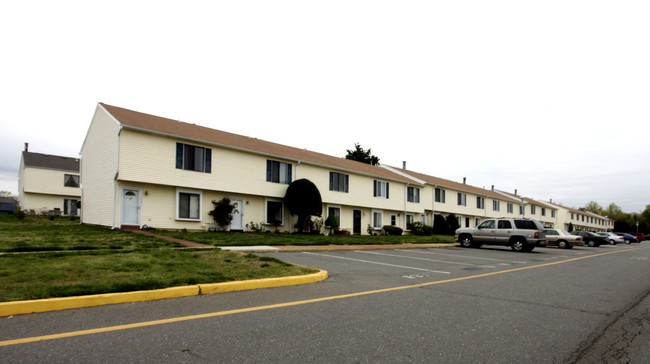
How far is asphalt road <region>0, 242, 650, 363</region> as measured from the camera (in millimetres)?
3994

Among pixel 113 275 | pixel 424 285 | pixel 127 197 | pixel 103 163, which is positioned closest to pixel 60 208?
pixel 103 163

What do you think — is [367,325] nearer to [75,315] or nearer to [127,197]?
[75,315]

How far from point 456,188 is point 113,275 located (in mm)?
42984

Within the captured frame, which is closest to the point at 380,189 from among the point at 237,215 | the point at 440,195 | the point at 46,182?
the point at 440,195

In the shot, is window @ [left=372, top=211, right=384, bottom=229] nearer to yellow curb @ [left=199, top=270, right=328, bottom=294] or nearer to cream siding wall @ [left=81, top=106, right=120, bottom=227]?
Result: cream siding wall @ [left=81, top=106, right=120, bottom=227]

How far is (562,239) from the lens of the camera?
30.3 m

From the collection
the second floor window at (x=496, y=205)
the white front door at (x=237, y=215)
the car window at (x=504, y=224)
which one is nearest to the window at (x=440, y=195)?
the second floor window at (x=496, y=205)

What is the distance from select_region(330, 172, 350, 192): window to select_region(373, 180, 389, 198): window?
3.78 metres

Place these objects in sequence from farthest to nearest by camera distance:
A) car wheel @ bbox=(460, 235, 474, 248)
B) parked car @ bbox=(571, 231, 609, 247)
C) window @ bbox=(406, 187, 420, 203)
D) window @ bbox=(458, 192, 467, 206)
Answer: window @ bbox=(458, 192, 467, 206), window @ bbox=(406, 187, 420, 203), parked car @ bbox=(571, 231, 609, 247), car wheel @ bbox=(460, 235, 474, 248)

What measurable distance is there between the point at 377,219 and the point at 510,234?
14.3m

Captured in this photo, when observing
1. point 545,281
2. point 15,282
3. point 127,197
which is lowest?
point 545,281

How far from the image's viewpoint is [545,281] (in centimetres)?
1002

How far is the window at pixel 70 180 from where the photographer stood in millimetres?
41156

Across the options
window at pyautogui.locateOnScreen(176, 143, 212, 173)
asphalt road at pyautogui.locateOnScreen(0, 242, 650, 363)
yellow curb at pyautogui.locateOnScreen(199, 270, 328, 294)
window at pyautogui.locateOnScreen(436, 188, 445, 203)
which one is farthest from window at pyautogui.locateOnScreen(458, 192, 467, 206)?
yellow curb at pyautogui.locateOnScreen(199, 270, 328, 294)
